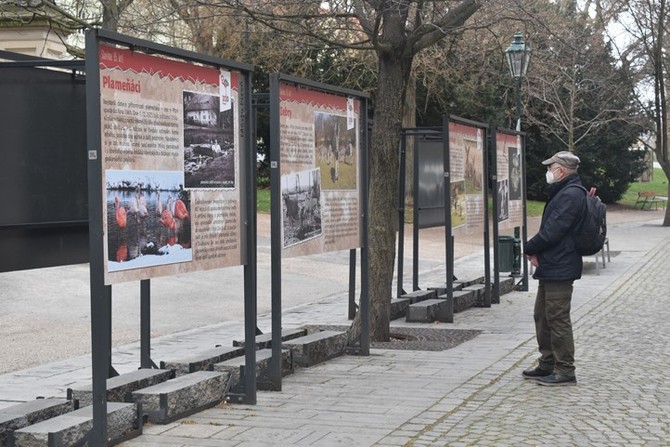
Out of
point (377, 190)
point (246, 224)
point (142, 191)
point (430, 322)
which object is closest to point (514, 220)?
point (430, 322)

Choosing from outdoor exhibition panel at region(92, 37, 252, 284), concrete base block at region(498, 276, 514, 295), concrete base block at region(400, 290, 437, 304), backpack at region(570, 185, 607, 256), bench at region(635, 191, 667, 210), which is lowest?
concrete base block at region(498, 276, 514, 295)

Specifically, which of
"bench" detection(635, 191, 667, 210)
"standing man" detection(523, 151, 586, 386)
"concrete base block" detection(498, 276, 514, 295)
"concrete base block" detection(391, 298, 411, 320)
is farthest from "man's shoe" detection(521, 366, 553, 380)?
"bench" detection(635, 191, 667, 210)

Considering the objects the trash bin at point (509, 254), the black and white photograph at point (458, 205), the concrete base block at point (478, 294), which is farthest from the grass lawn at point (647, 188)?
the black and white photograph at point (458, 205)

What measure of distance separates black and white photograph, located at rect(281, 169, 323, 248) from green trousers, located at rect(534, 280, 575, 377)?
1892 millimetres

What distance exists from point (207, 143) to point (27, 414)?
2009 mm

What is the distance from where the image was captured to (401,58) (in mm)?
11867

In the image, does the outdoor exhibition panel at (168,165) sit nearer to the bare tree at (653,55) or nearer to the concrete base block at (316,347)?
the concrete base block at (316,347)

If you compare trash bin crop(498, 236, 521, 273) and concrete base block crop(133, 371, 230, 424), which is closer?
concrete base block crop(133, 371, 230, 424)

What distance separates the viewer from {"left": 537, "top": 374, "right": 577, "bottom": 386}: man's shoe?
8.92m

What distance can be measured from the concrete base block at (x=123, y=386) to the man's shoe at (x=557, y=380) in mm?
2980

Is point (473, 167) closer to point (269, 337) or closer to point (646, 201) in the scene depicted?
point (269, 337)

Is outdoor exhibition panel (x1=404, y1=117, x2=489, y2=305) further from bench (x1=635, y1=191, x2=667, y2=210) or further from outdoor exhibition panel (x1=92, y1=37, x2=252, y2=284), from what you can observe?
bench (x1=635, y1=191, x2=667, y2=210)

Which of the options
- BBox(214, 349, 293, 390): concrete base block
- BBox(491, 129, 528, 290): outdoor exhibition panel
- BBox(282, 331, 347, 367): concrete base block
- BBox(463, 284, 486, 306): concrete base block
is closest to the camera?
BBox(214, 349, 293, 390): concrete base block

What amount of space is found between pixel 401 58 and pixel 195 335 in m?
3.67
